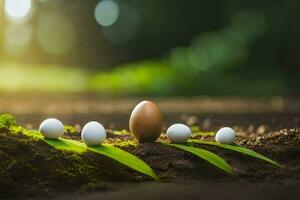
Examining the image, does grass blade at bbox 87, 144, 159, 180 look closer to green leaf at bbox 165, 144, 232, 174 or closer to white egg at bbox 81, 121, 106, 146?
white egg at bbox 81, 121, 106, 146

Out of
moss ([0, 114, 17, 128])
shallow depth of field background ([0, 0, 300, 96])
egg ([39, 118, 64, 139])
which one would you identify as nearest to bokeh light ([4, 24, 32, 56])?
shallow depth of field background ([0, 0, 300, 96])

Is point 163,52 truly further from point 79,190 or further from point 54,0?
point 79,190

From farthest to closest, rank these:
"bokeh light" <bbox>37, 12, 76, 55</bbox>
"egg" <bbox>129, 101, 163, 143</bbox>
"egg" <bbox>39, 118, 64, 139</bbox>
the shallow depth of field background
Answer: "bokeh light" <bbox>37, 12, 76, 55</bbox> → the shallow depth of field background → "egg" <bbox>129, 101, 163, 143</bbox> → "egg" <bbox>39, 118, 64, 139</bbox>

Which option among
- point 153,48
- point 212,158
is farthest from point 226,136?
point 153,48

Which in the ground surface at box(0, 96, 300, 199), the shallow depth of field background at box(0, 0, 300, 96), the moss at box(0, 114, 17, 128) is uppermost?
the shallow depth of field background at box(0, 0, 300, 96)

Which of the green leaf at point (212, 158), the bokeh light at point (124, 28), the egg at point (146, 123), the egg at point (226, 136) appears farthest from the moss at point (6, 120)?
the bokeh light at point (124, 28)

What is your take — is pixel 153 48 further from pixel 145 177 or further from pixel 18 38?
pixel 145 177

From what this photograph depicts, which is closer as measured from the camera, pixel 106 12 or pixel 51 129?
pixel 51 129
